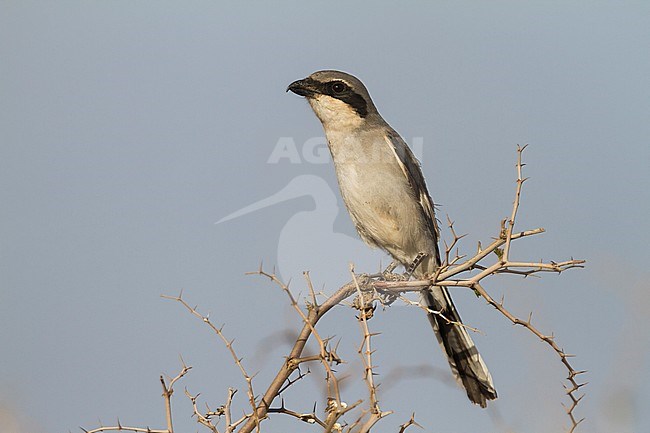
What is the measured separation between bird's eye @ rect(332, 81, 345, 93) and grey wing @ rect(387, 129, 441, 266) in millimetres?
347

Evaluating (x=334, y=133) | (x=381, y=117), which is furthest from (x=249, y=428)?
(x=381, y=117)

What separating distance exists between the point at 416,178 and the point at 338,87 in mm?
615

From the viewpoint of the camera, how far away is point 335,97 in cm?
408

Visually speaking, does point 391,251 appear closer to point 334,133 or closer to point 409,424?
point 334,133

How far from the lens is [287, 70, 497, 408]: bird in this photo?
388 cm

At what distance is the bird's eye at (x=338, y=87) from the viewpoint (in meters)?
4.07

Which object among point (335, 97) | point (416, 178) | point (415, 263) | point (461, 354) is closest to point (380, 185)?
point (416, 178)

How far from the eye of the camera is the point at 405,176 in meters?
4.02

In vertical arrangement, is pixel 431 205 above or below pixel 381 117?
below

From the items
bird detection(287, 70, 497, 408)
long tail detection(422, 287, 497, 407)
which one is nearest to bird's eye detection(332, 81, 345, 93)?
bird detection(287, 70, 497, 408)

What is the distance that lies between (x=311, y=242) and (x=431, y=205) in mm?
848

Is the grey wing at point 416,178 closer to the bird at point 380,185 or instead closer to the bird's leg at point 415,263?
the bird at point 380,185

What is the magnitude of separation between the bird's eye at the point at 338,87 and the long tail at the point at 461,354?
113cm

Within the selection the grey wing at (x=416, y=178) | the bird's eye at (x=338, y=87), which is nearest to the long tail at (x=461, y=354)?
the grey wing at (x=416, y=178)
